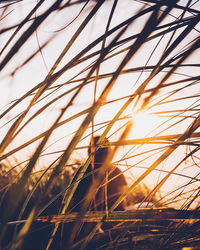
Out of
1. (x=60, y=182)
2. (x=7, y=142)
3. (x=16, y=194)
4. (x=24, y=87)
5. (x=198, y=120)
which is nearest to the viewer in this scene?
(x=16, y=194)

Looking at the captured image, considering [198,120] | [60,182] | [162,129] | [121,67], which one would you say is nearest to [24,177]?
[121,67]

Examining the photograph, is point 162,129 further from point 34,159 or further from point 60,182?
point 60,182

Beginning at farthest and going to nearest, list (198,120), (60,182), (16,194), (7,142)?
(60,182)
(198,120)
(7,142)
(16,194)

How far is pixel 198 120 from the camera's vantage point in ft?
1.19

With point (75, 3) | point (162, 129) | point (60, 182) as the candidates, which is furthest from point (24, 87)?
point (60, 182)

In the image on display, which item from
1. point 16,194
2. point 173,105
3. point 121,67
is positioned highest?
point 173,105

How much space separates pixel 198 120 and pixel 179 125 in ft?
0.45

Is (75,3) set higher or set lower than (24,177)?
higher

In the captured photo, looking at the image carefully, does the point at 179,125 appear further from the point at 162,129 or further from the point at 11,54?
the point at 11,54

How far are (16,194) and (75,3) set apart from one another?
0.35 m

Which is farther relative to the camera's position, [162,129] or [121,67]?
[162,129]

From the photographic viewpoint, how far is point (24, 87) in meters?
0.49

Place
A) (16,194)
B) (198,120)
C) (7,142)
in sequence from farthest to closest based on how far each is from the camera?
(198,120) < (7,142) < (16,194)

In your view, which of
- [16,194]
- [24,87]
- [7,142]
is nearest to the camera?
[16,194]
